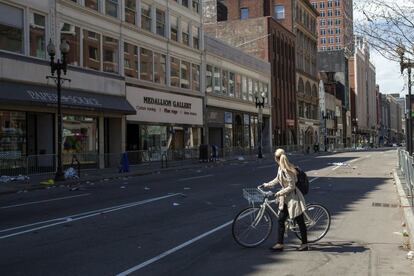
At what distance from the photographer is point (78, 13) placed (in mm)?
33000

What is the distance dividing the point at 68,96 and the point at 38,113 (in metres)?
1.79

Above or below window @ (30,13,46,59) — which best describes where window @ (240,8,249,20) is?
above

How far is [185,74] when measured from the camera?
4775 cm

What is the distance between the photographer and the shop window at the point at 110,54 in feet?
118

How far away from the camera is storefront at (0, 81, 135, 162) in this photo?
27234 millimetres

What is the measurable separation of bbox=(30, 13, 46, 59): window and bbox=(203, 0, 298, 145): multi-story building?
42.0 metres

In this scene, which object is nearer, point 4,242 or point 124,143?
point 4,242

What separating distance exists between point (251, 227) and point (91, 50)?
88.5ft

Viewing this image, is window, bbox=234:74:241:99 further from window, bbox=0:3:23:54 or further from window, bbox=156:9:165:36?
window, bbox=0:3:23:54

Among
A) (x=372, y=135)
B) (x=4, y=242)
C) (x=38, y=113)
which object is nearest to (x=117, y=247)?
(x=4, y=242)

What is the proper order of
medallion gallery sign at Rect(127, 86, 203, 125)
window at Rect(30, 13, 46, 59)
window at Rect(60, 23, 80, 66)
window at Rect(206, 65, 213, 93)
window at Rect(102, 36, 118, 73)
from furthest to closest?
window at Rect(206, 65, 213, 93)
medallion gallery sign at Rect(127, 86, 203, 125)
window at Rect(102, 36, 118, 73)
window at Rect(60, 23, 80, 66)
window at Rect(30, 13, 46, 59)

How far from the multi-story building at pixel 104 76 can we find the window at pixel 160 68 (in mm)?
75

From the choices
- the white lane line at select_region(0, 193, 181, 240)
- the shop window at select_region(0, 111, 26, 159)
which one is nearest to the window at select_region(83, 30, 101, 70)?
the shop window at select_region(0, 111, 26, 159)

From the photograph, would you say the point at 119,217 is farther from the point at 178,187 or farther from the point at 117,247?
the point at 178,187
